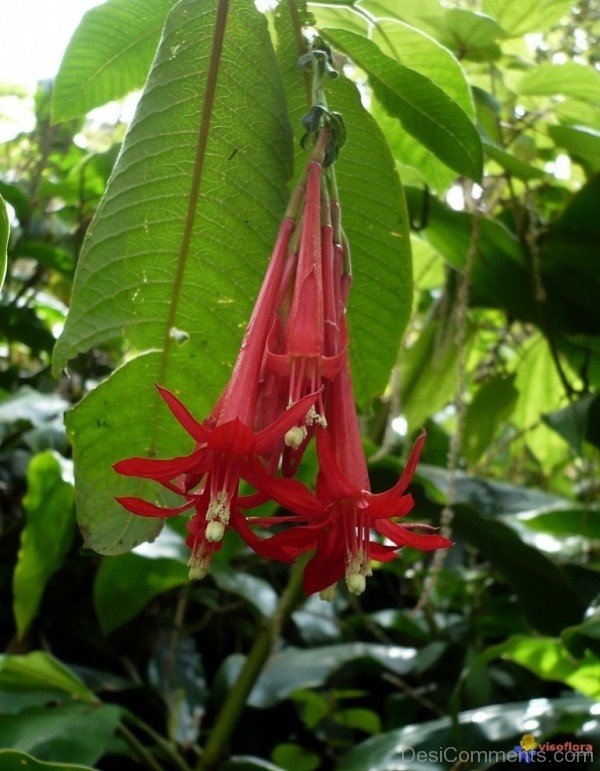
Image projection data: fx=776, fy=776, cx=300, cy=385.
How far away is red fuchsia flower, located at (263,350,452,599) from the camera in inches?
18.2

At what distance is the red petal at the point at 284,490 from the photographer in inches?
17.9

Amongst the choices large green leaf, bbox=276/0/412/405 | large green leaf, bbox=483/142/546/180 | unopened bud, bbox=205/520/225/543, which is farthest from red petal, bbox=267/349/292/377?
large green leaf, bbox=483/142/546/180

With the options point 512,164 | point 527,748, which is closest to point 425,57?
point 512,164

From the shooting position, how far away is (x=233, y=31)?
0.58 metres

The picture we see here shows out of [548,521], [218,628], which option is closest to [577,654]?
[548,521]

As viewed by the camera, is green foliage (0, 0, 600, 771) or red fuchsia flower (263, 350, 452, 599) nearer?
red fuchsia flower (263, 350, 452, 599)

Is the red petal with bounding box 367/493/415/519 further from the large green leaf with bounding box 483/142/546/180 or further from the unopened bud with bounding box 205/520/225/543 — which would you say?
the large green leaf with bounding box 483/142/546/180

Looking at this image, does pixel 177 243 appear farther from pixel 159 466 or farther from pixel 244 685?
pixel 244 685

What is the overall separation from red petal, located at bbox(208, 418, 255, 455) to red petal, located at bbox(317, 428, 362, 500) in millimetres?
42

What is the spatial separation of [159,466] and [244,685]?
2.35 ft

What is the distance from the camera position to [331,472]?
1.52 ft

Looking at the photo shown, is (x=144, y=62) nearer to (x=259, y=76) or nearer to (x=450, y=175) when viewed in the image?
(x=259, y=76)

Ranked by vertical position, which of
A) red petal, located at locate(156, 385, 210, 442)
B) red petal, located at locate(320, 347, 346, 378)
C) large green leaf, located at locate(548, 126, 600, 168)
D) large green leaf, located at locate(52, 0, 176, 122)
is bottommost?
red petal, located at locate(156, 385, 210, 442)

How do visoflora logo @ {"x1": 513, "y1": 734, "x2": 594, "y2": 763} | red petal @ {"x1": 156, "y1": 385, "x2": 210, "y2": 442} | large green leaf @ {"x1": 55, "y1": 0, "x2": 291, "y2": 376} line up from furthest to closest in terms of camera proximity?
visoflora logo @ {"x1": 513, "y1": 734, "x2": 594, "y2": 763}, large green leaf @ {"x1": 55, "y1": 0, "x2": 291, "y2": 376}, red petal @ {"x1": 156, "y1": 385, "x2": 210, "y2": 442}
